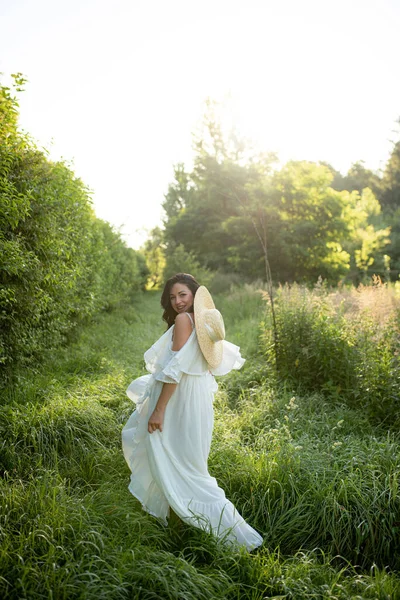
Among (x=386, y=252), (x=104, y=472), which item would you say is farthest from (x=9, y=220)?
(x=386, y=252)

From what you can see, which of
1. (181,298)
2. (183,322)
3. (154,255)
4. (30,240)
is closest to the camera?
(183,322)

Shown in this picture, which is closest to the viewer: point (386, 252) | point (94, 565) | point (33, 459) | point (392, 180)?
point (94, 565)

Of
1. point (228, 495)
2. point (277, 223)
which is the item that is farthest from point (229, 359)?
point (277, 223)

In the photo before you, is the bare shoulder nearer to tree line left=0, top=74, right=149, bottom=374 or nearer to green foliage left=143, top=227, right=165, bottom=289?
tree line left=0, top=74, right=149, bottom=374

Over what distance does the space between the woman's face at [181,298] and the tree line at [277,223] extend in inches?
360

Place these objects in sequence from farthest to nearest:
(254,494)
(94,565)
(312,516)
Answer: (254,494) < (312,516) < (94,565)

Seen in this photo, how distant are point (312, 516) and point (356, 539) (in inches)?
12.8

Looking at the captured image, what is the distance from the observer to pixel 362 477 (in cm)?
374

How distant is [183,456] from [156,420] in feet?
1.05

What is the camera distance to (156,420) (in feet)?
10.1

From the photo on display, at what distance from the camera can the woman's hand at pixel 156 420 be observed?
10.1 feet

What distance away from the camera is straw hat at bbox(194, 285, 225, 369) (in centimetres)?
320

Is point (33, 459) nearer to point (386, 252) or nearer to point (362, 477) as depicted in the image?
point (362, 477)

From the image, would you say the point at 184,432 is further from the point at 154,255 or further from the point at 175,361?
the point at 154,255
